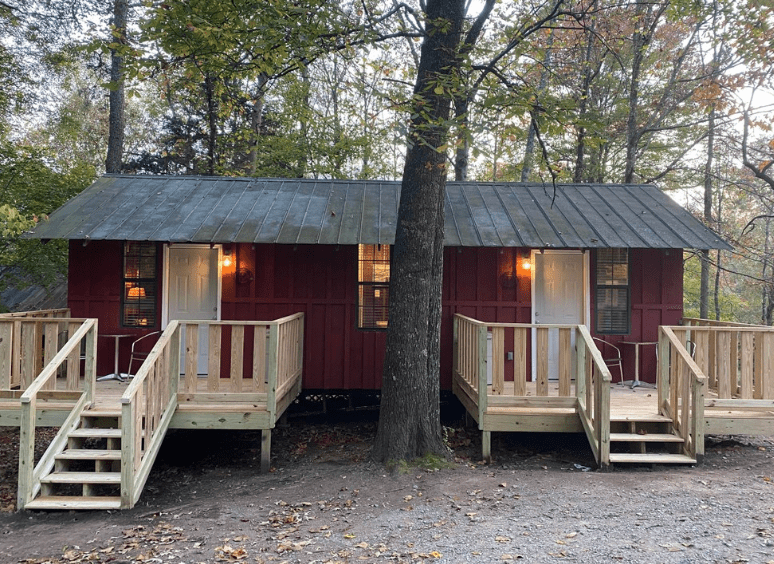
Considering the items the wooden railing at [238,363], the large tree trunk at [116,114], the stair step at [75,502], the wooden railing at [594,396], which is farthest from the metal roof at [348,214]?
the large tree trunk at [116,114]

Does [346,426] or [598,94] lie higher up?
[598,94]

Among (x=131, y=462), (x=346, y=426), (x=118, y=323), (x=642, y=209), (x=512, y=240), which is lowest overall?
(x=346, y=426)

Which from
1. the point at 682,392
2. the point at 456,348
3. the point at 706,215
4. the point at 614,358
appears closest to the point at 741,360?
the point at 682,392

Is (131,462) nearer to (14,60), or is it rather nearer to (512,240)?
(512,240)

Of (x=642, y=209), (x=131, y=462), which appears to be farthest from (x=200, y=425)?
(x=642, y=209)

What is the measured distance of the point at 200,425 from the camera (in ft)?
19.7

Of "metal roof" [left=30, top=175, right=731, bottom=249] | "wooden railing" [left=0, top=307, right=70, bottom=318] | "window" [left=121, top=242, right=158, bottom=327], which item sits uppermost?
"metal roof" [left=30, top=175, right=731, bottom=249]

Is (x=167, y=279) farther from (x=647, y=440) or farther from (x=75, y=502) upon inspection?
(x=647, y=440)

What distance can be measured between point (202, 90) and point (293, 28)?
11530 millimetres

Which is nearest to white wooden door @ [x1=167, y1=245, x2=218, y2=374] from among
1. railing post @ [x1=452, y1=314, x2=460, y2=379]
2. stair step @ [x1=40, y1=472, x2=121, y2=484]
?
stair step @ [x1=40, y1=472, x2=121, y2=484]

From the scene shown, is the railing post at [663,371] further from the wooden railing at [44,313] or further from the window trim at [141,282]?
the wooden railing at [44,313]

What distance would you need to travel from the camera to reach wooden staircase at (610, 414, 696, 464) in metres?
5.65

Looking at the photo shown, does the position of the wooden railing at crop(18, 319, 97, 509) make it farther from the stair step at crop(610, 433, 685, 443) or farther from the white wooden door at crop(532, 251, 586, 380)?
the white wooden door at crop(532, 251, 586, 380)

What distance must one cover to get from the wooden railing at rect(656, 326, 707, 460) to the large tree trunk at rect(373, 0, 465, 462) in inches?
107
